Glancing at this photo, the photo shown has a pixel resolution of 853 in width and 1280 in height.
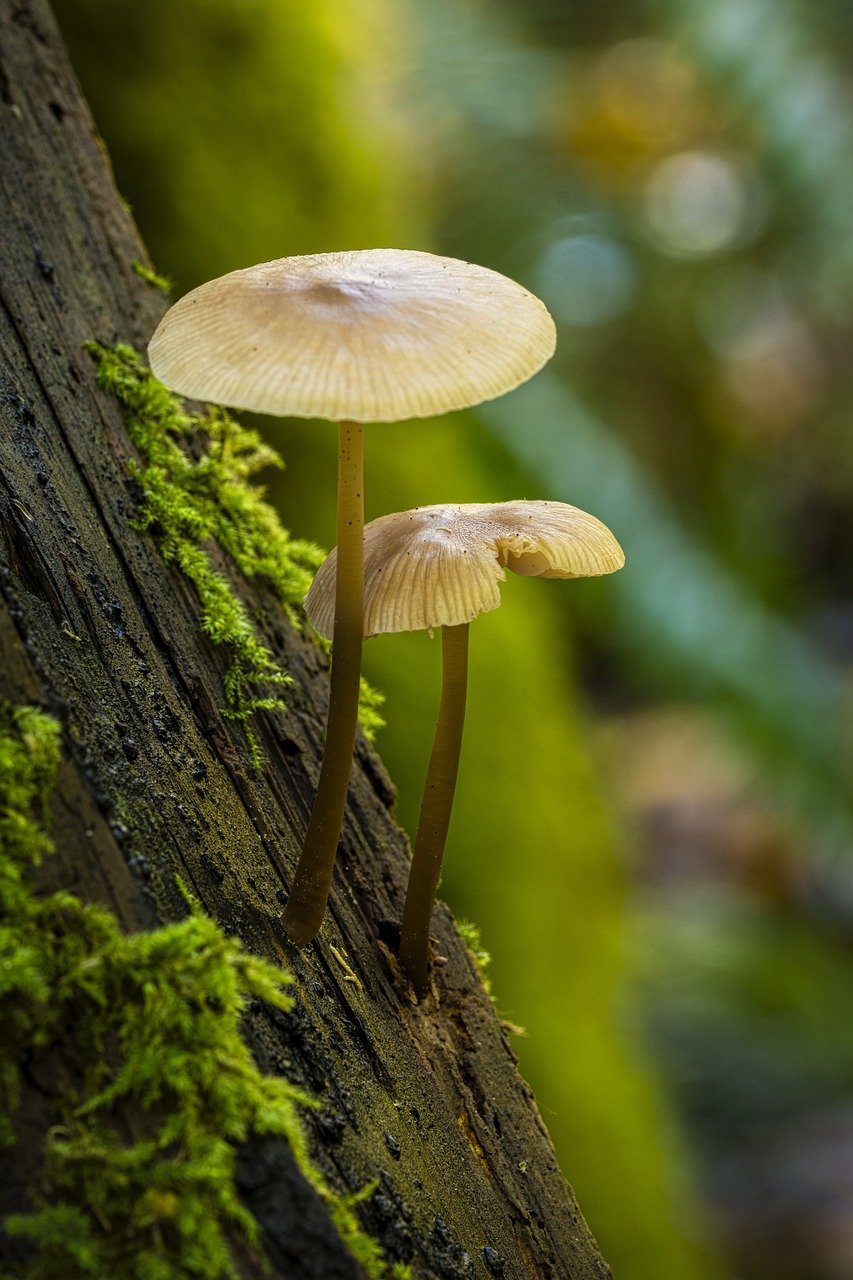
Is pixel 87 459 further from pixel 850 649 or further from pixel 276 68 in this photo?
pixel 850 649

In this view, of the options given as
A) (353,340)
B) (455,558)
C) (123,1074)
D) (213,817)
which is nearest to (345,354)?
(353,340)

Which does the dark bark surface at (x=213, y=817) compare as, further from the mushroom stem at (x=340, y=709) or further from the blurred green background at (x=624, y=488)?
the blurred green background at (x=624, y=488)

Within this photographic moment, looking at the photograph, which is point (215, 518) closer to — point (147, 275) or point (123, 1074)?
point (147, 275)

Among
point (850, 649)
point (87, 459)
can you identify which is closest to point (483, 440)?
point (87, 459)

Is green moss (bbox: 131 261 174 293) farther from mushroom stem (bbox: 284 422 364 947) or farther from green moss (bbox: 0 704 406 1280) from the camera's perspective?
green moss (bbox: 0 704 406 1280)

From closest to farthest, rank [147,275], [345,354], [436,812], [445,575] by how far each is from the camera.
A: [345,354], [445,575], [436,812], [147,275]
